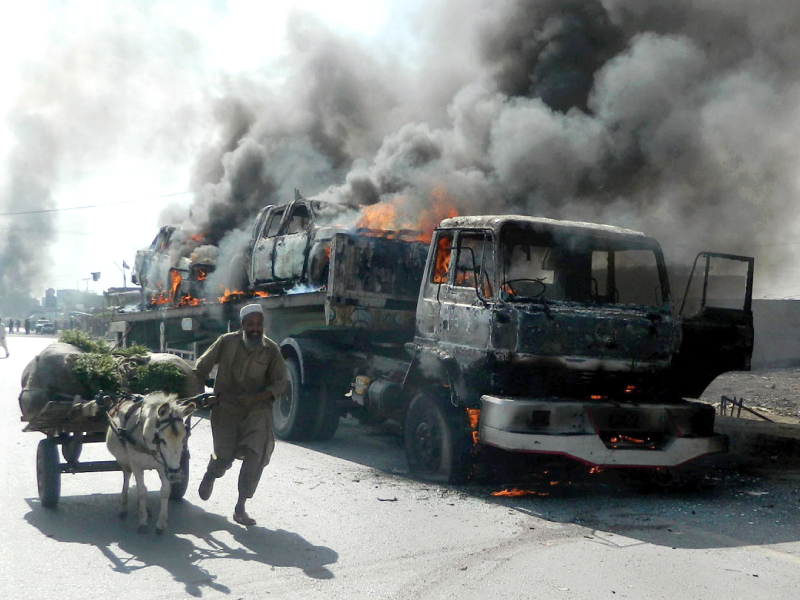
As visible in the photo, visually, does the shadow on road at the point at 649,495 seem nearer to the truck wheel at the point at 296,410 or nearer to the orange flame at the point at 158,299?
the truck wheel at the point at 296,410

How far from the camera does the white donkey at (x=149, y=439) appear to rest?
16.8 ft

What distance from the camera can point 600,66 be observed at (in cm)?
1443

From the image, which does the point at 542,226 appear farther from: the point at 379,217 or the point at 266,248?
the point at 266,248

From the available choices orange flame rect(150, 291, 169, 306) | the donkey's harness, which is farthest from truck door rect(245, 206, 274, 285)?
the donkey's harness

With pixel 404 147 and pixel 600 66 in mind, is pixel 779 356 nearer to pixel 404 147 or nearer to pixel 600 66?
pixel 600 66

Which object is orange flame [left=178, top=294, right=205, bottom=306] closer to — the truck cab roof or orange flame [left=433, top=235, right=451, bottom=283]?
orange flame [left=433, top=235, right=451, bottom=283]

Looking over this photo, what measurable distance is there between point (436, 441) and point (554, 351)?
1.42 meters

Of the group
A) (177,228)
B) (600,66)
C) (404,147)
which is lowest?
(177,228)

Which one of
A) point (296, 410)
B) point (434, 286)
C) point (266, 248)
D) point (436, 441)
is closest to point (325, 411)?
point (296, 410)

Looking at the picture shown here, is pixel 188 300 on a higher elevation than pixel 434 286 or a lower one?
lower

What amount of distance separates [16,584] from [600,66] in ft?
41.2

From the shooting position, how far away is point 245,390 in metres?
5.93

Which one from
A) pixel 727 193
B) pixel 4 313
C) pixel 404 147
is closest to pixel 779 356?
pixel 727 193

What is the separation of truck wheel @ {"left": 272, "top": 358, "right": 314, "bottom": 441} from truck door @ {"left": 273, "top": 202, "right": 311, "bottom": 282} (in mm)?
1367
